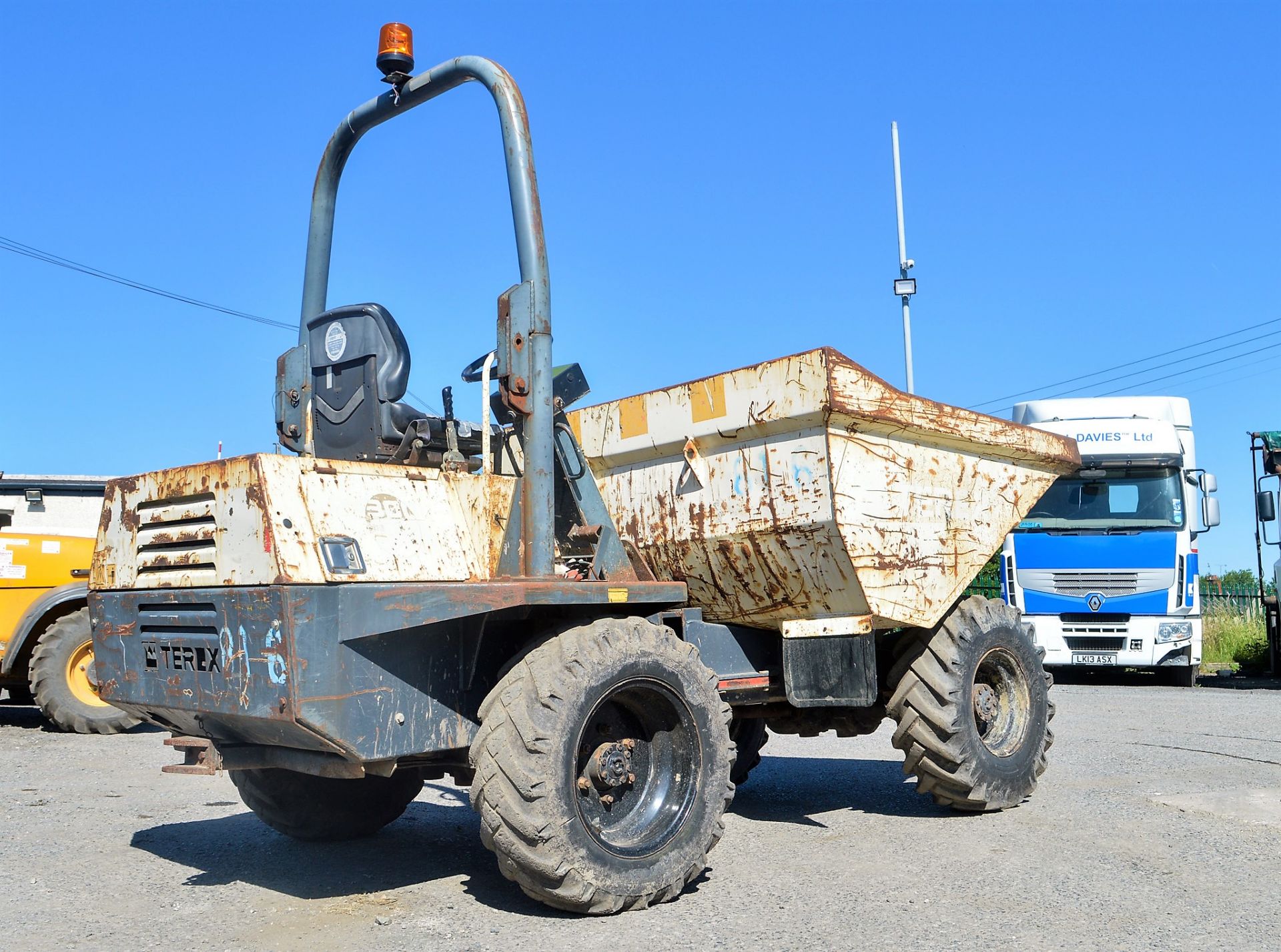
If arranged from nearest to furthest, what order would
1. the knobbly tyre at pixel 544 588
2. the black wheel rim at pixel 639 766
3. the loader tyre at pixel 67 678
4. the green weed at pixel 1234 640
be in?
the knobbly tyre at pixel 544 588, the black wheel rim at pixel 639 766, the loader tyre at pixel 67 678, the green weed at pixel 1234 640

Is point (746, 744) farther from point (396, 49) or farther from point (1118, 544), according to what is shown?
point (1118, 544)

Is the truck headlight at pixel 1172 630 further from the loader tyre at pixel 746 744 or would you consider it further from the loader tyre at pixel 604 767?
the loader tyre at pixel 604 767

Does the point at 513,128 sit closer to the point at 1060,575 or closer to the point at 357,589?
the point at 357,589

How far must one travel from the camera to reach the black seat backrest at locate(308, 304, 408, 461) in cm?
476

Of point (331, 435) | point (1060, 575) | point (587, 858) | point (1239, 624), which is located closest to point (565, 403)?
point (331, 435)

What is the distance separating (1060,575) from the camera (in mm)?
14750

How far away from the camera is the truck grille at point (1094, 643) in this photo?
1458 centimetres

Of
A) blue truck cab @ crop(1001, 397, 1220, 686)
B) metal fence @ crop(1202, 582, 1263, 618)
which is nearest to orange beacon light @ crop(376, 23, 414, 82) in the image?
blue truck cab @ crop(1001, 397, 1220, 686)

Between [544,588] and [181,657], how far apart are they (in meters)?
1.41

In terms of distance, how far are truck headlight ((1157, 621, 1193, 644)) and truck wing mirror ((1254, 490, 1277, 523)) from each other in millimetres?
1583

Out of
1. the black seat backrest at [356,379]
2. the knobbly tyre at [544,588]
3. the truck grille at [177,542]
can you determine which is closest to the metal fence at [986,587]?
the knobbly tyre at [544,588]

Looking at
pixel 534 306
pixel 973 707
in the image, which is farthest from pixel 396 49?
pixel 973 707

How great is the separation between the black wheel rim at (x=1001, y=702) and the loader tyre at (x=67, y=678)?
7.82 m

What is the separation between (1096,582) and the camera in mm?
14539
